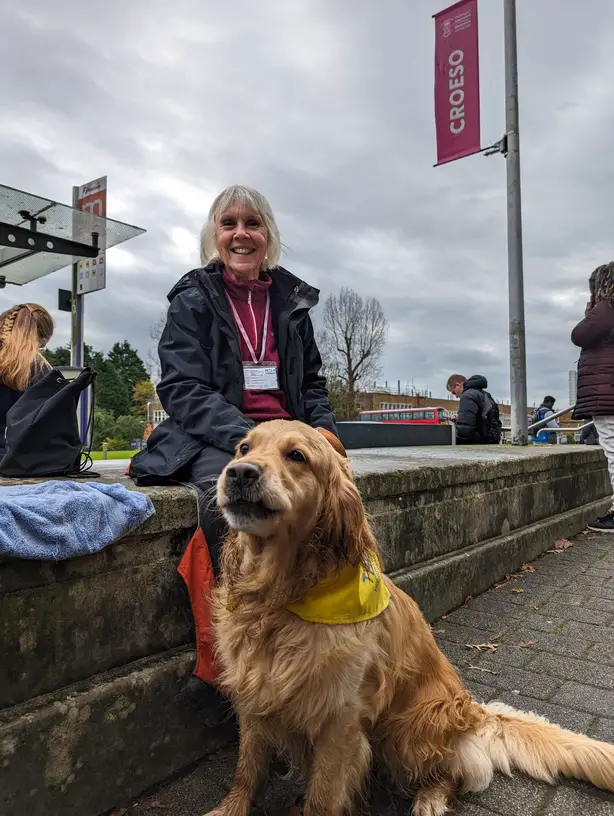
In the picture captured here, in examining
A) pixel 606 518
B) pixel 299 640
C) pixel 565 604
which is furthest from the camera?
pixel 606 518

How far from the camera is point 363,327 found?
44.7 meters

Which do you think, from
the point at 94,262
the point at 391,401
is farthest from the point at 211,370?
the point at 391,401

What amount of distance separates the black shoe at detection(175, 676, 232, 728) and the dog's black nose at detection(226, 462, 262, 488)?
1.07 meters

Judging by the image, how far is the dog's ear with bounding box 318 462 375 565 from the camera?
190 centimetres

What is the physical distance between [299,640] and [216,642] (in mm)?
498

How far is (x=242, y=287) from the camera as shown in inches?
120

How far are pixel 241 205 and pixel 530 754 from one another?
2916 millimetres

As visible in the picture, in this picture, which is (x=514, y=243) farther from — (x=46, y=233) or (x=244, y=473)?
(x=244, y=473)

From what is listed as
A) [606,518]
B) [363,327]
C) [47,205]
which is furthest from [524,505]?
[363,327]

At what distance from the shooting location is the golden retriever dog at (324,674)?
1841 millimetres

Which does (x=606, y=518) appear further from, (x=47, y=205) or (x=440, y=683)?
A: (x=47, y=205)

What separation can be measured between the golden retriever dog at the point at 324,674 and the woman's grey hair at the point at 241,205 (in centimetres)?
154

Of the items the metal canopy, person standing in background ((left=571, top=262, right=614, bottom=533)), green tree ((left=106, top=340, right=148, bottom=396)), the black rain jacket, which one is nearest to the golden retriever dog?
the black rain jacket

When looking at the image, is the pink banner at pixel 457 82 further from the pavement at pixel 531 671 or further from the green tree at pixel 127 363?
the green tree at pixel 127 363
